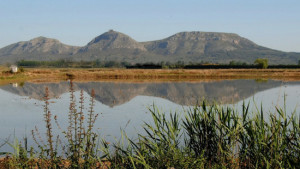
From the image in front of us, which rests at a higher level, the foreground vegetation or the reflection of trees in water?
the foreground vegetation

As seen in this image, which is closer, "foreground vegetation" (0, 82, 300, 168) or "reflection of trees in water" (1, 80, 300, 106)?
"foreground vegetation" (0, 82, 300, 168)

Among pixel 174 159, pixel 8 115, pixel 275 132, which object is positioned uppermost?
pixel 275 132

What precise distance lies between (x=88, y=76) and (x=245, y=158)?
72741 mm

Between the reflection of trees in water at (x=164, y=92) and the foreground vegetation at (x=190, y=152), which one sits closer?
the foreground vegetation at (x=190, y=152)

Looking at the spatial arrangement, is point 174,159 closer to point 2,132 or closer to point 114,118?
point 2,132

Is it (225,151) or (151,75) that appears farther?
(151,75)

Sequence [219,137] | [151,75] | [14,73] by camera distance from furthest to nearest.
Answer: [151,75] < [14,73] < [219,137]

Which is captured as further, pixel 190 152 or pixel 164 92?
pixel 164 92

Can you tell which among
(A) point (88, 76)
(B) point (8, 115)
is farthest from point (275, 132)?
(A) point (88, 76)

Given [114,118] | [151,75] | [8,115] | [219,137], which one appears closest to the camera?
[219,137]

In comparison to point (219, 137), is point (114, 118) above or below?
below

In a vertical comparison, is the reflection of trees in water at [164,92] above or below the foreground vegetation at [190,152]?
below

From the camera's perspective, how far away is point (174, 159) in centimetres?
793

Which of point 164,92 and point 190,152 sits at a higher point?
point 190,152
